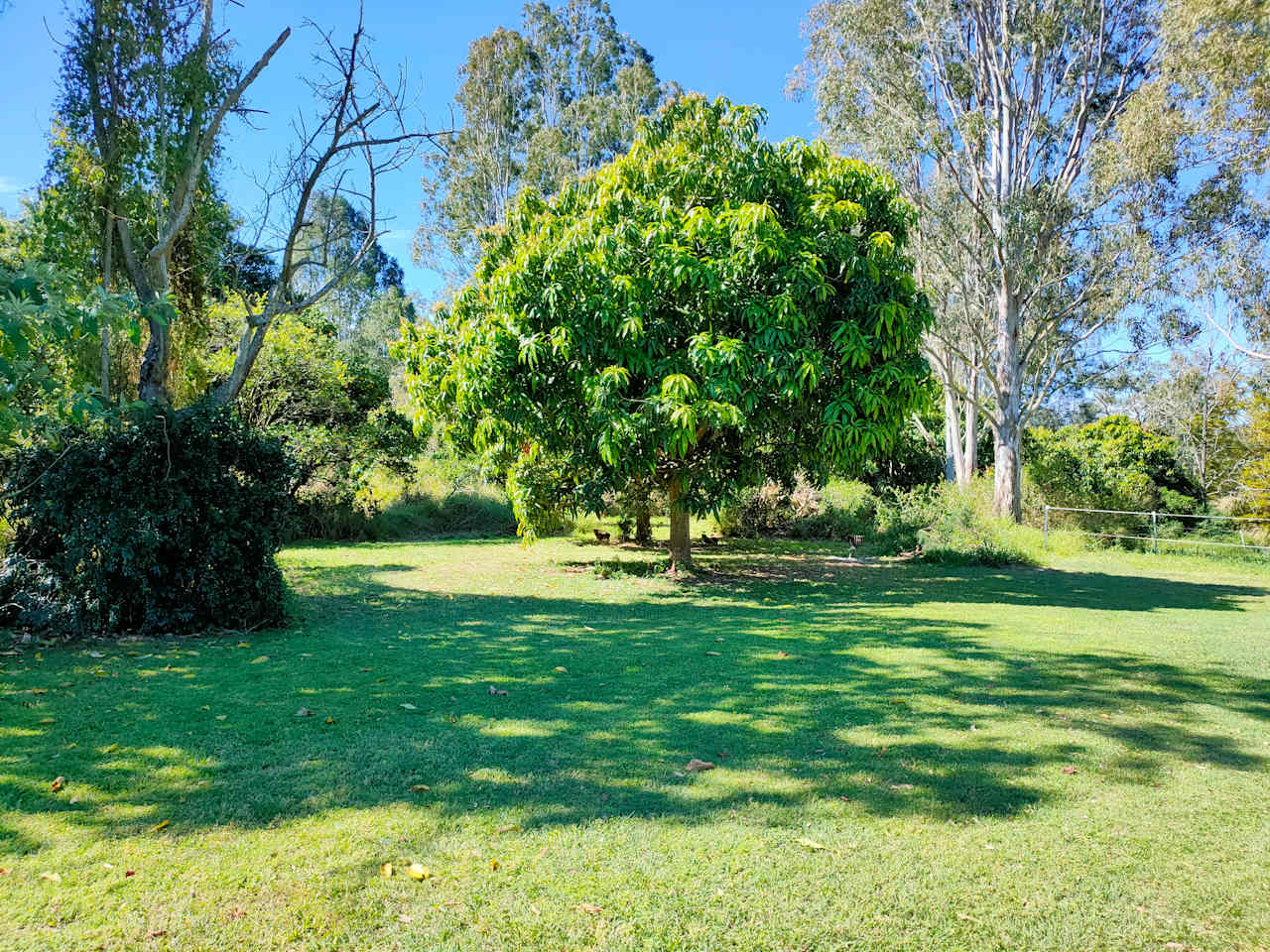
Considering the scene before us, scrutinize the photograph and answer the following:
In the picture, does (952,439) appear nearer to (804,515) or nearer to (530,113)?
(804,515)

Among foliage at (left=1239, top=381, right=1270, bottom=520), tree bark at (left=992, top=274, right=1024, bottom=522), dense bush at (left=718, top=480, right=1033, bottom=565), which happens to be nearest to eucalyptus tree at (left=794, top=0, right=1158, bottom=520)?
tree bark at (left=992, top=274, right=1024, bottom=522)

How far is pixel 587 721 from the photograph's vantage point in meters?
4.63

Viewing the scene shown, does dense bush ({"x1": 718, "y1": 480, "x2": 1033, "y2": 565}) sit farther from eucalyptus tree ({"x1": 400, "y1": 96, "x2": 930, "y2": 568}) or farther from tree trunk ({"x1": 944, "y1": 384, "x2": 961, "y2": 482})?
eucalyptus tree ({"x1": 400, "y1": 96, "x2": 930, "y2": 568})

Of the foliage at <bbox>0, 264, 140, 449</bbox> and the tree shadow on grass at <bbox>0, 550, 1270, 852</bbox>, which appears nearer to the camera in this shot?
the tree shadow on grass at <bbox>0, 550, 1270, 852</bbox>

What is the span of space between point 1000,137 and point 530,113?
19.5 meters

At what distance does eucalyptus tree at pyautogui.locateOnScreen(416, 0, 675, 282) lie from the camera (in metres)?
30.1

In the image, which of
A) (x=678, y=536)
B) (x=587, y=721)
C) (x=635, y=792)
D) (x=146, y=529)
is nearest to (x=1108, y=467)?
(x=678, y=536)

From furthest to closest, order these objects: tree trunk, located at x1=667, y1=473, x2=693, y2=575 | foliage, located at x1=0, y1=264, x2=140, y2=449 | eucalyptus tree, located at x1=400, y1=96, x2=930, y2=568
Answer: tree trunk, located at x1=667, y1=473, x2=693, y2=575
eucalyptus tree, located at x1=400, y1=96, x2=930, y2=568
foliage, located at x1=0, y1=264, x2=140, y2=449

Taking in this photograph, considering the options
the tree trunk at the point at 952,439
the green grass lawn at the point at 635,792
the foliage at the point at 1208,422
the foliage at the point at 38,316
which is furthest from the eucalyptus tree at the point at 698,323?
the foliage at the point at 1208,422

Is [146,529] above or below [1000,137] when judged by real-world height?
below

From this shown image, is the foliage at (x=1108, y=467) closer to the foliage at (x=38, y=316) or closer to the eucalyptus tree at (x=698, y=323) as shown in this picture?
the eucalyptus tree at (x=698, y=323)

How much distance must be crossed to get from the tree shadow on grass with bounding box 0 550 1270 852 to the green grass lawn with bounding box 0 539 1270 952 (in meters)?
0.03

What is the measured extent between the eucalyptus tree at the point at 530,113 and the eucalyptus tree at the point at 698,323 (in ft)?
66.6

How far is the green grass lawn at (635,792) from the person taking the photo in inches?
102
